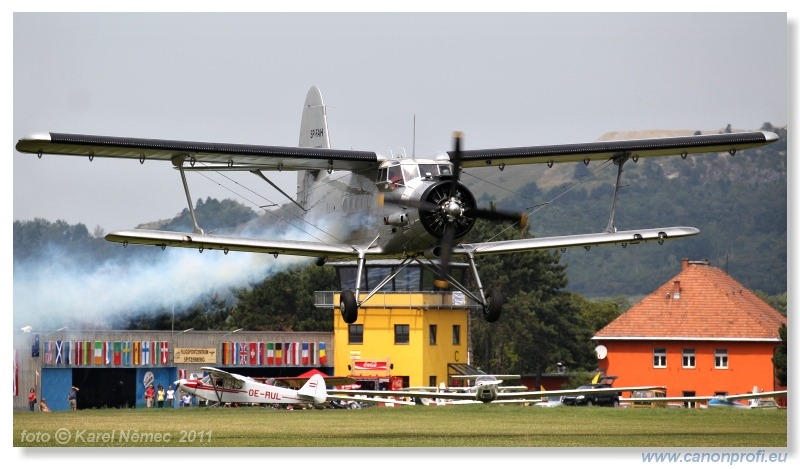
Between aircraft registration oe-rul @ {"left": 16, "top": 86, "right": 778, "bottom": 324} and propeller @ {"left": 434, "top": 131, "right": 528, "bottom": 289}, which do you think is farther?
aircraft registration oe-rul @ {"left": 16, "top": 86, "right": 778, "bottom": 324}

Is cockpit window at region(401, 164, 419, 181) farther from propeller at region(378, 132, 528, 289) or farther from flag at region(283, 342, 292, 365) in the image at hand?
flag at region(283, 342, 292, 365)

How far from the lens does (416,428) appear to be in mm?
25938

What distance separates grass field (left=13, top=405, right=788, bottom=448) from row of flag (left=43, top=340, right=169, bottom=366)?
34.5 feet

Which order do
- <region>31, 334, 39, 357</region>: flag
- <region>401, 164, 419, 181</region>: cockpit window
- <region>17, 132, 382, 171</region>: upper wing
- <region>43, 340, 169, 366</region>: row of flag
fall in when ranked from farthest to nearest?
<region>43, 340, 169, 366</region>: row of flag
<region>31, 334, 39, 357</region>: flag
<region>401, 164, 419, 181</region>: cockpit window
<region>17, 132, 382, 171</region>: upper wing

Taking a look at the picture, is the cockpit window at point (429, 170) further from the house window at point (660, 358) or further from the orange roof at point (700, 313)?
the house window at point (660, 358)

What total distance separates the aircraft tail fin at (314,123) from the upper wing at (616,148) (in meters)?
7.37

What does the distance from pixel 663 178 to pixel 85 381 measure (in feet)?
241

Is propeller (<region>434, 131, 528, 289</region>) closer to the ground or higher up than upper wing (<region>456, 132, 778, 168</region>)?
closer to the ground

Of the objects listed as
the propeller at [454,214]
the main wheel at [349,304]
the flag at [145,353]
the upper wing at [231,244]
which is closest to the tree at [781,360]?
the flag at [145,353]

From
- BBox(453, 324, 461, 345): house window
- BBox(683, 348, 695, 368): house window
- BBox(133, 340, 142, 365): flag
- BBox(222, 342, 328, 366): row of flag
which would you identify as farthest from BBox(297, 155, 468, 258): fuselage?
BBox(683, 348, 695, 368): house window

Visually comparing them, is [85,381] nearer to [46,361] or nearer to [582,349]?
[46,361]

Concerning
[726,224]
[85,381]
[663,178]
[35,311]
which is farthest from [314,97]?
[663,178]

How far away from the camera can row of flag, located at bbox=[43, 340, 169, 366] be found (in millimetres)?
43625

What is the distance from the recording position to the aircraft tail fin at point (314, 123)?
2978 centimetres
